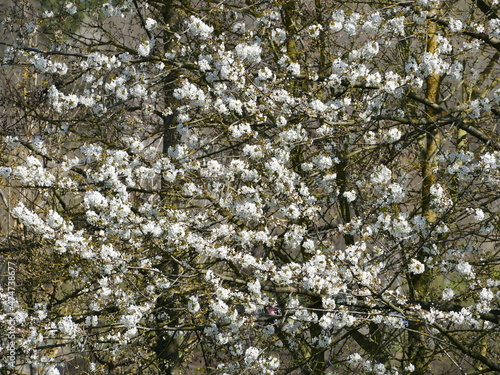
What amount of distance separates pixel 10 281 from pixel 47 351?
173cm

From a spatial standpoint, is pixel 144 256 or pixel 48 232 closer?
pixel 48 232

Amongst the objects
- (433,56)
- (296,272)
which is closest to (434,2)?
(433,56)

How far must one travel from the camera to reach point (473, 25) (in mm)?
5855

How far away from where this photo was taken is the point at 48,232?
4871 mm

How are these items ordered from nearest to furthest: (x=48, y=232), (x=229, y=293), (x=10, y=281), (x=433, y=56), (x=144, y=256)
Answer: (x=48, y=232)
(x=229, y=293)
(x=433, y=56)
(x=144, y=256)
(x=10, y=281)

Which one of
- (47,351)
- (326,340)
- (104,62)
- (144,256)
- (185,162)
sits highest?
(104,62)

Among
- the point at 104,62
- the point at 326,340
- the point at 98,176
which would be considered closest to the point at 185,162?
the point at 98,176

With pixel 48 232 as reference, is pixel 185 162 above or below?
above

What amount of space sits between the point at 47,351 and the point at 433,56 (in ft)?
14.7

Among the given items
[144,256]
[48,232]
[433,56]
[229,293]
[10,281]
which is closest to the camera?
[48,232]

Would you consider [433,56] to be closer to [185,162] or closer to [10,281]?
[185,162]

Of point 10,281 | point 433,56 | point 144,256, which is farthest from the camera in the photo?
point 10,281

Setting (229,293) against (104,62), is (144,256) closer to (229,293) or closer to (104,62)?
(229,293)

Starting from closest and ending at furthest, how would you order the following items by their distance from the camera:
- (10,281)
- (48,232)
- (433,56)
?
(48,232)
(433,56)
(10,281)
